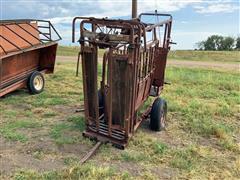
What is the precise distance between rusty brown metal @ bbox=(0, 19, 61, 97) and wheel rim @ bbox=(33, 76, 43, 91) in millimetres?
216

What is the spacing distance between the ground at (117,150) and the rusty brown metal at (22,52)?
463mm

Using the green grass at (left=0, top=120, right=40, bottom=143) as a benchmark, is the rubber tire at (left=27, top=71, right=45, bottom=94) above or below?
above

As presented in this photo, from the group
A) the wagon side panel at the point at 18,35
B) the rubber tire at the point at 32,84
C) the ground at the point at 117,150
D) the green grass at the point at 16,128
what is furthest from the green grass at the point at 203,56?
the green grass at the point at 16,128

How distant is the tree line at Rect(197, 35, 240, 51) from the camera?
38519 millimetres

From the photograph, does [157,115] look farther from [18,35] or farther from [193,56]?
[193,56]

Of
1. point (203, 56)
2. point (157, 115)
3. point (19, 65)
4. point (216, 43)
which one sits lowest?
point (216, 43)

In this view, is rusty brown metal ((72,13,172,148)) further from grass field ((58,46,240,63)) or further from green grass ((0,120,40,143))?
A: grass field ((58,46,240,63))

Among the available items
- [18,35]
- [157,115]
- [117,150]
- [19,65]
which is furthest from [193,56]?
[117,150]

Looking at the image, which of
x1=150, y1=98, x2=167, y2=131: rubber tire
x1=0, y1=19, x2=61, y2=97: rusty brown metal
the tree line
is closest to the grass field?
x1=0, y1=19, x2=61, y2=97: rusty brown metal

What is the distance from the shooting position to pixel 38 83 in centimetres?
926

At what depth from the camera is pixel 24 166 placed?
5.03 metres

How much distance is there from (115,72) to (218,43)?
36.4 m

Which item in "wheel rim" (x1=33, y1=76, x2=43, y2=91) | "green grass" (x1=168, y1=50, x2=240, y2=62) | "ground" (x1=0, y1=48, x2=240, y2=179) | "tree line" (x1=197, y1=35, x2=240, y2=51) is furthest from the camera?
"tree line" (x1=197, y1=35, x2=240, y2=51)

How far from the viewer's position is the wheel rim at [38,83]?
29.9ft
